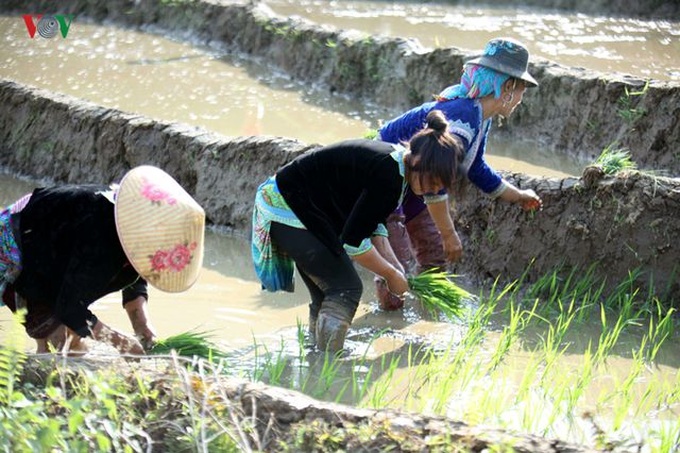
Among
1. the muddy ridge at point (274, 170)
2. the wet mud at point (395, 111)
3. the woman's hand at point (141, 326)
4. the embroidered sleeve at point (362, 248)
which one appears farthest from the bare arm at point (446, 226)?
the woman's hand at point (141, 326)

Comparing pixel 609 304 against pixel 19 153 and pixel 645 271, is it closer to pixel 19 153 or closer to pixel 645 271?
pixel 645 271

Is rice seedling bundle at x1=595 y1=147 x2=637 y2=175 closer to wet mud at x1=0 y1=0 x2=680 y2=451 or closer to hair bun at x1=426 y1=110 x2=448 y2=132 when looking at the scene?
wet mud at x1=0 y1=0 x2=680 y2=451

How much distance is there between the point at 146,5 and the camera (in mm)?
12164

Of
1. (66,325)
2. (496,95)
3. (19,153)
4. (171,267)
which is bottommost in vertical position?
(19,153)

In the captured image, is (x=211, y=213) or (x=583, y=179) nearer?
(x=583, y=179)

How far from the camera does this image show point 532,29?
1184cm

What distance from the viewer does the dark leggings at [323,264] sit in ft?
15.6

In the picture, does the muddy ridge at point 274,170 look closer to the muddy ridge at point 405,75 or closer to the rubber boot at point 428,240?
the rubber boot at point 428,240

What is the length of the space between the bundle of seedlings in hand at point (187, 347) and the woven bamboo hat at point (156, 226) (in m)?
0.64

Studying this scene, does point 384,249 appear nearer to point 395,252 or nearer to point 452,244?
point 452,244

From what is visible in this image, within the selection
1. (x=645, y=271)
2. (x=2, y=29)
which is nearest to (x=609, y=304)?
(x=645, y=271)

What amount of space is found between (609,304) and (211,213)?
258 cm

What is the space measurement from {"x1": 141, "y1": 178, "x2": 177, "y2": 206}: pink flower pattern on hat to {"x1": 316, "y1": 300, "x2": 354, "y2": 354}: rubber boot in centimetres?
117

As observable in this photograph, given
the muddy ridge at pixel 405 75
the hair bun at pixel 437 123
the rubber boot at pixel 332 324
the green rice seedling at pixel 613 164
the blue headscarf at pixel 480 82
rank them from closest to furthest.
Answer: the hair bun at pixel 437 123, the rubber boot at pixel 332 324, the blue headscarf at pixel 480 82, the green rice seedling at pixel 613 164, the muddy ridge at pixel 405 75
